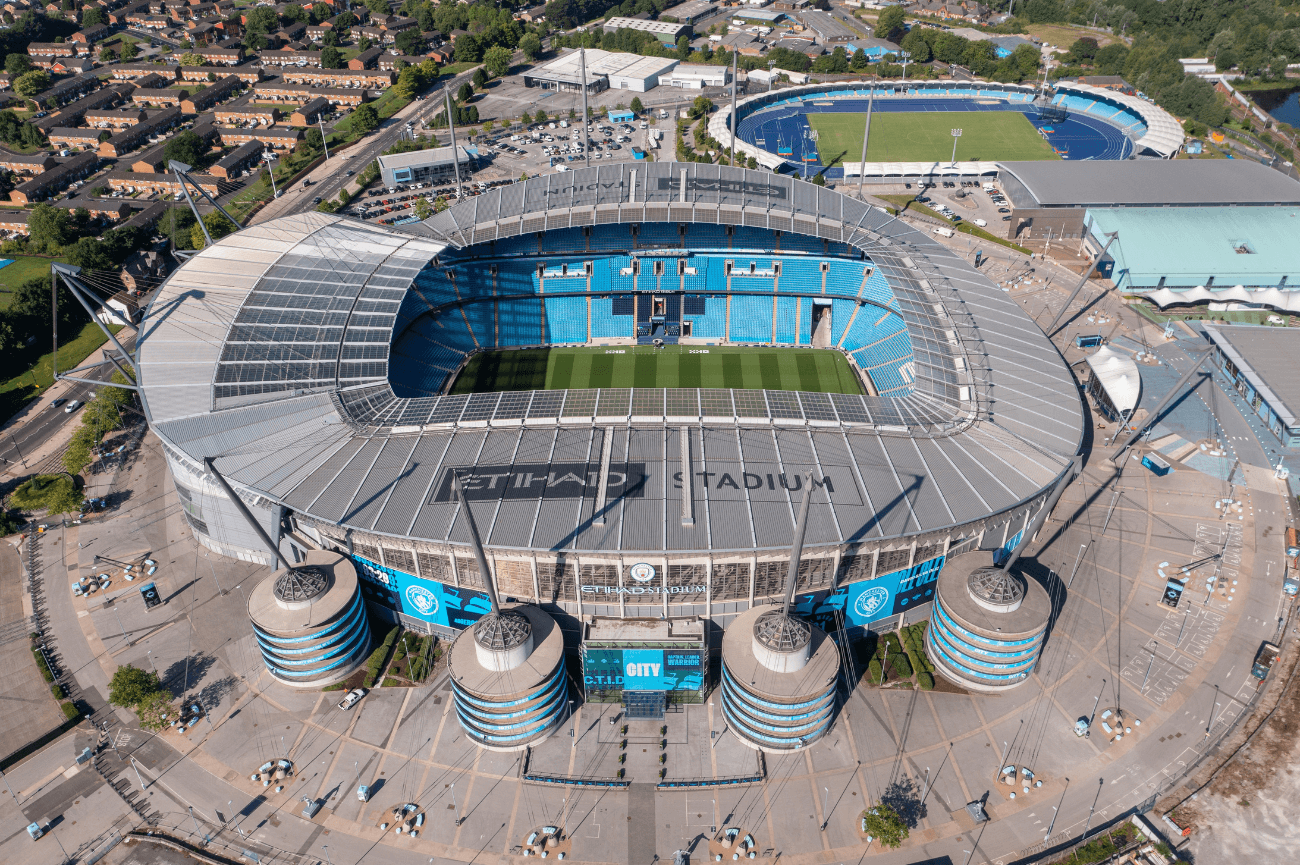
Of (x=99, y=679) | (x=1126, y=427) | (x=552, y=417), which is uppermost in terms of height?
(x=552, y=417)

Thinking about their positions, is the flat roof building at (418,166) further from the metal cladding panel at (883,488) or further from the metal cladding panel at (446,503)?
the metal cladding panel at (883,488)

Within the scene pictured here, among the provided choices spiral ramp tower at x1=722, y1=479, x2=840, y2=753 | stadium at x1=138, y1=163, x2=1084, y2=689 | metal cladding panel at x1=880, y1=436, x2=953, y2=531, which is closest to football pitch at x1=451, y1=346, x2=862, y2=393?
stadium at x1=138, y1=163, x2=1084, y2=689

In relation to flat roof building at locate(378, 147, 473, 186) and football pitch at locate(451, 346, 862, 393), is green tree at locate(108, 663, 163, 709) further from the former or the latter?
flat roof building at locate(378, 147, 473, 186)

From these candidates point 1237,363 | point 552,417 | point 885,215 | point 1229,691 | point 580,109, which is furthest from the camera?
point 580,109

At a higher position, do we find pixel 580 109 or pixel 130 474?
pixel 580 109

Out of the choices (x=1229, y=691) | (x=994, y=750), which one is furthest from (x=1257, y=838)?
(x=994, y=750)

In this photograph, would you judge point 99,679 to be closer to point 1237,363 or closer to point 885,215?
point 885,215

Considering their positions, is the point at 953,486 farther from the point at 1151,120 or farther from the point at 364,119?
the point at 364,119
